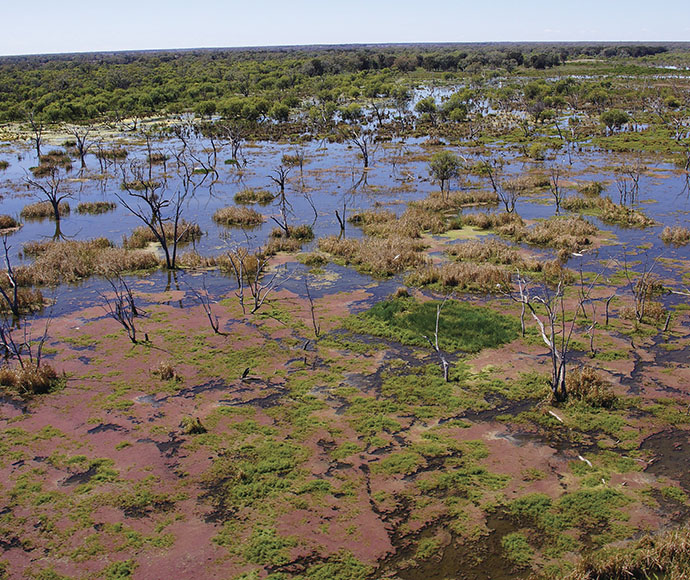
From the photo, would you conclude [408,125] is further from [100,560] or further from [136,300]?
[100,560]

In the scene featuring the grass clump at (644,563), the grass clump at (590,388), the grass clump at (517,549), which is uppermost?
the grass clump at (590,388)

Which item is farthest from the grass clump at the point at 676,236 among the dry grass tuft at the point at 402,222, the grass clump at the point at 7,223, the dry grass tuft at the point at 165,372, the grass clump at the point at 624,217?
the grass clump at the point at 7,223

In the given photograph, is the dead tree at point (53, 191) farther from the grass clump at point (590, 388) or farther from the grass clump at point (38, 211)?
the grass clump at point (590, 388)

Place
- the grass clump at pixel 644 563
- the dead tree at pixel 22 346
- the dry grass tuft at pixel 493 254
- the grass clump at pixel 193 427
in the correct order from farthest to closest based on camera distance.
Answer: the dry grass tuft at pixel 493 254
the dead tree at pixel 22 346
the grass clump at pixel 193 427
the grass clump at pixel 644 563

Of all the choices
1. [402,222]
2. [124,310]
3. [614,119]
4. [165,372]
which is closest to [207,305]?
[124,310]

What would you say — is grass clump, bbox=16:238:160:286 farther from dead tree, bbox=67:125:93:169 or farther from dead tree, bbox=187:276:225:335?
dead tree, bbox=67:125:93:169

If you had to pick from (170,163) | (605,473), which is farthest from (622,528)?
(170,163)

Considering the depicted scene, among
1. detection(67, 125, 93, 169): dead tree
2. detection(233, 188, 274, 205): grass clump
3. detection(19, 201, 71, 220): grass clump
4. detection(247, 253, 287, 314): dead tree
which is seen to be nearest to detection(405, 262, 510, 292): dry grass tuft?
detection(247, 253, 287, 314): dead tree
